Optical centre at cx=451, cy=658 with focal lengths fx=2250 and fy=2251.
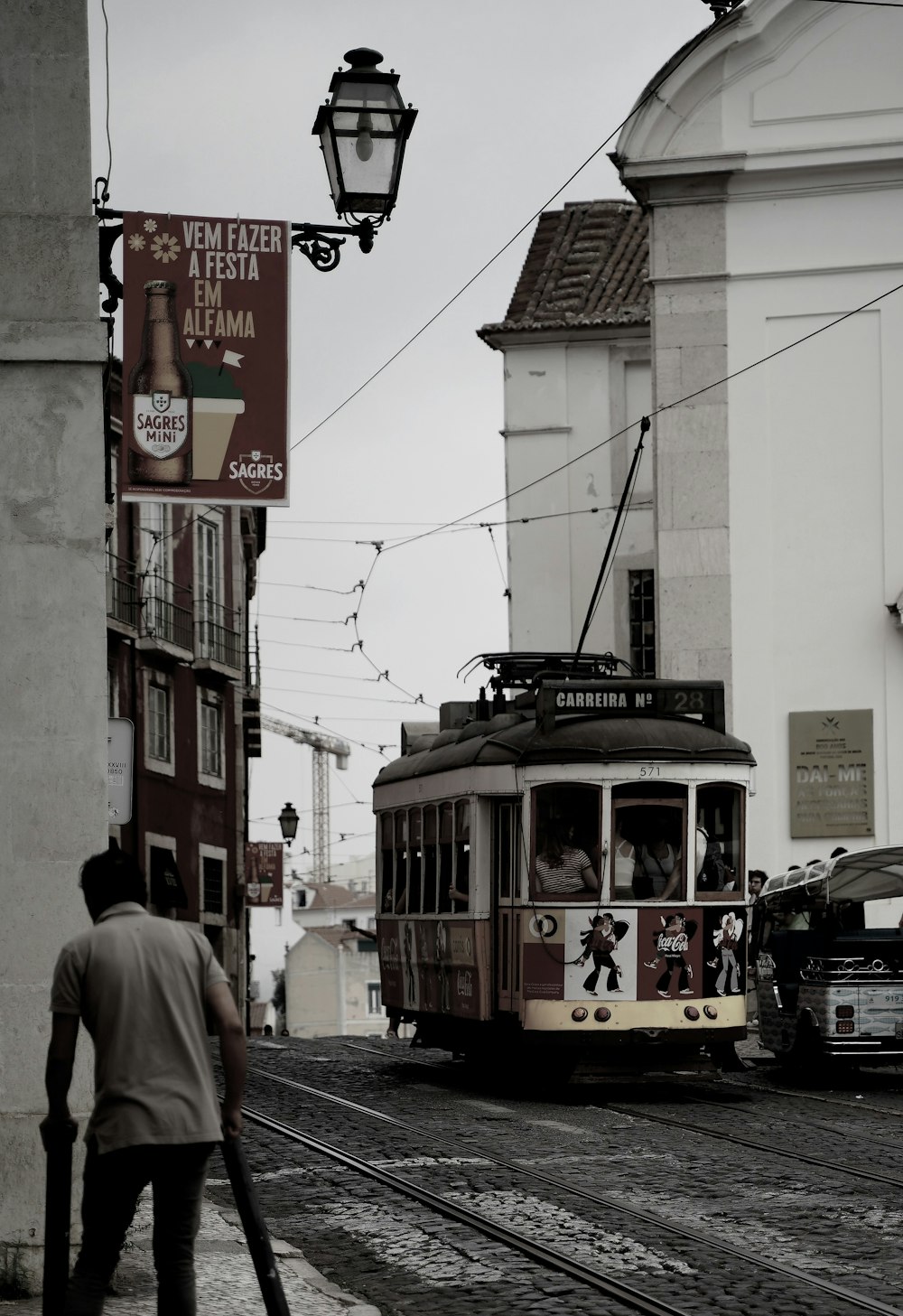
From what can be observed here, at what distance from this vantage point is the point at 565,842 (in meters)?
17.0

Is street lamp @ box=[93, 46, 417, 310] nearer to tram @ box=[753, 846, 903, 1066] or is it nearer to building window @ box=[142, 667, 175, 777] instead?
tram @ box=[753, 846, 903, 1066]

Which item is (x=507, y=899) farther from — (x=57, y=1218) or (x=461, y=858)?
(x=57, y=1218)

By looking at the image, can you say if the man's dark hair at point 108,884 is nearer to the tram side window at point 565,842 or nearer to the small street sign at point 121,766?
the small street sign at point 121,766

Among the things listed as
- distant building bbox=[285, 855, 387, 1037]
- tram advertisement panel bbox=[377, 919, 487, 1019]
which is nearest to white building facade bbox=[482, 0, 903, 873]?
tram advertisement panel bbox=[377, 919, 487, 1019]

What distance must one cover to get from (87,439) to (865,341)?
2032 cm

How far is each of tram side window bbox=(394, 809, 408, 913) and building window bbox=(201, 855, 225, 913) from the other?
21460 millimetres

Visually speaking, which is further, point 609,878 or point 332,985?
point 332,985

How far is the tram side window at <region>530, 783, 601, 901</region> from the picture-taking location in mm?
16875

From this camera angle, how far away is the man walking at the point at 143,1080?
6230 mm

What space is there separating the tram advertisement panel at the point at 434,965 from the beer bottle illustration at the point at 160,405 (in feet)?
25.8

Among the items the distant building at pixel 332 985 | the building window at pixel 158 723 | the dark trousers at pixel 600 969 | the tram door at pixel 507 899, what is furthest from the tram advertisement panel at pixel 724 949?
the distant building at pixel 332 985

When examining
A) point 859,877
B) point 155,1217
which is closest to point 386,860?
point 859,877

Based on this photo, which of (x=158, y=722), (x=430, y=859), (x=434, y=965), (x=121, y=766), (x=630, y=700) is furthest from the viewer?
(x=158, y=722)

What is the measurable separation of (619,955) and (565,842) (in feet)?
3.06
